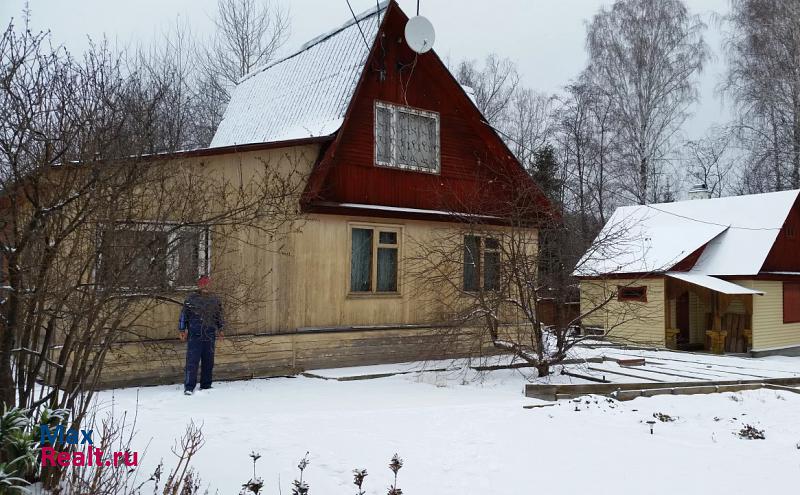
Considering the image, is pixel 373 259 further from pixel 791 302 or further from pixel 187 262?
pixel 791 302

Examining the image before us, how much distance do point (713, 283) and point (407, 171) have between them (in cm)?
1175

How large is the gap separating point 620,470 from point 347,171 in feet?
26.0

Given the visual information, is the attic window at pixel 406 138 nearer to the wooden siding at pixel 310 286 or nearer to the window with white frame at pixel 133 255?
the wooden siding at pixel 310 286

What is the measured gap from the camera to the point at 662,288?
2075 centimetres

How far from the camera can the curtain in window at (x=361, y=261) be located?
12.4 m

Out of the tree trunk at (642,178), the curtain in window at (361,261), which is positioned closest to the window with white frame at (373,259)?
the curtain in window at (361,261)

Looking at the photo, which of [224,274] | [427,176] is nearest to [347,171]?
[427,176]

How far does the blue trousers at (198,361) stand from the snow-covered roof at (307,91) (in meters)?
4.37

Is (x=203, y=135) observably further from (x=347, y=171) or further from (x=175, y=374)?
(x=175, y=374)

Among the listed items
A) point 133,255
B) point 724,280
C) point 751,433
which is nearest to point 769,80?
point 724,280

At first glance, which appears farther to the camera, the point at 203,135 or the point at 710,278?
the point at 203,135

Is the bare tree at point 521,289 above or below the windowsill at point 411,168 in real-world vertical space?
below

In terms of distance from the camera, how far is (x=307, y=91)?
1397cm

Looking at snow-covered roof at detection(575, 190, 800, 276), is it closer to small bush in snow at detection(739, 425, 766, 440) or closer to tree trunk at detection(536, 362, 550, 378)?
tree trunk at detection(536, 362, 550, 378)
